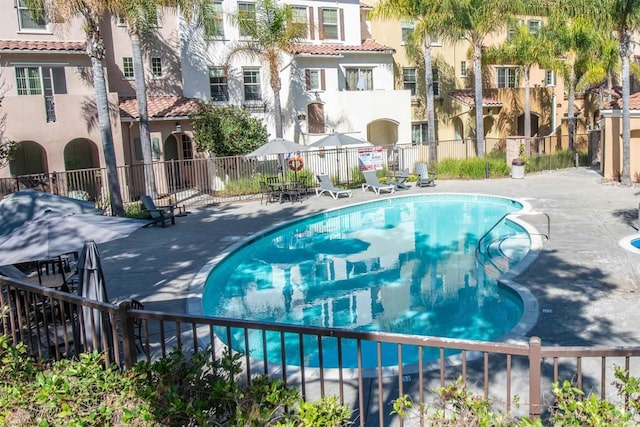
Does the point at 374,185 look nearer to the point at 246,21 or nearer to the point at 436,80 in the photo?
the point at 246,21

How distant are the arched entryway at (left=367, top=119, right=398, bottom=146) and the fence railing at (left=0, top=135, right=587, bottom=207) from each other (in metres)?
3.28

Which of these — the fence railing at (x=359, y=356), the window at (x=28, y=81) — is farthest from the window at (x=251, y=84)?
the fence railing at (x=359, y=356)

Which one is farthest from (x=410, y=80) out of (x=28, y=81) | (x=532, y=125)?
(x=28, y=81)

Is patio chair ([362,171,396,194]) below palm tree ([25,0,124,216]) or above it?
below

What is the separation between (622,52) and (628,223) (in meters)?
10.4

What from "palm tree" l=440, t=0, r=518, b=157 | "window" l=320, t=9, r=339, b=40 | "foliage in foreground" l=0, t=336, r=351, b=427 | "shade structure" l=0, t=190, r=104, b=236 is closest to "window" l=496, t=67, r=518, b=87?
"palm tree" l=440, t=0, r=518, b=157

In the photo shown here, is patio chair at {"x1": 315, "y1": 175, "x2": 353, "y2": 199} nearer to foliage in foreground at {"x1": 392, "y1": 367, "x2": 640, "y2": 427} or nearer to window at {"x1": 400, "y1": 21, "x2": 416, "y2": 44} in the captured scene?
window at {"x1": 400, "y1": 21, "x2": 416, "y2": 44}

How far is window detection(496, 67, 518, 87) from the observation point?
41.0 metres

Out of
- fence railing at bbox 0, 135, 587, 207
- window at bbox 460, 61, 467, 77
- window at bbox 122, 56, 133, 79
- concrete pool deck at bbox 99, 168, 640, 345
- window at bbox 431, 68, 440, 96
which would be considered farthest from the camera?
window at bbox 460, 61, 467, 77

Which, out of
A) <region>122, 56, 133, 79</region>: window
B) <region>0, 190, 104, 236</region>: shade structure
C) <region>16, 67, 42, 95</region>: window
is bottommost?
<region>0, 190, 104, 236</region>: shade structure

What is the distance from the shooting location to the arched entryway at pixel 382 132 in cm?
3650

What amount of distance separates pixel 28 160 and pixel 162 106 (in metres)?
6.48

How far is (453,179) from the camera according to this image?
29859 millimetres

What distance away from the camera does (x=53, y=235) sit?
904 cm
